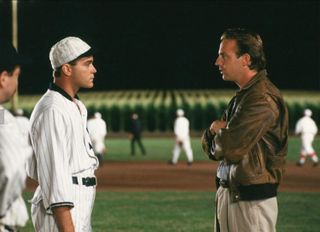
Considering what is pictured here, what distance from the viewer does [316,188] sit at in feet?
64.8

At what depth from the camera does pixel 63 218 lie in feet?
15.1

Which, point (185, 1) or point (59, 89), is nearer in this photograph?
point (59, 89)

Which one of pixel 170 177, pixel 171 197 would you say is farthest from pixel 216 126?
pixel 170 177

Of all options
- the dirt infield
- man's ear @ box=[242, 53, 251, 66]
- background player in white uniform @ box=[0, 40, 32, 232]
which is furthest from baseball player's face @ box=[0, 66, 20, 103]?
the dirt infield

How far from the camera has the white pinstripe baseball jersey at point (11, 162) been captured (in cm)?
343

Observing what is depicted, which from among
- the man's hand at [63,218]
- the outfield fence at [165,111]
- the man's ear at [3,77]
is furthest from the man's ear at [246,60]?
the outfield fence at [165,111]

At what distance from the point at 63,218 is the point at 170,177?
1908 cm

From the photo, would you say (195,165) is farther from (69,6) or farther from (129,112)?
(69,6)

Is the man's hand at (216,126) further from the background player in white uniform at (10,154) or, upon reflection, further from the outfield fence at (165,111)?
the outfield fence at (165,111)

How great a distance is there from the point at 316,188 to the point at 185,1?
2869 inches

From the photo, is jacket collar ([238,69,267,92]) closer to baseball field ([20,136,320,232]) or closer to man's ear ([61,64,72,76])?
man's ear ([61,64,72,76])

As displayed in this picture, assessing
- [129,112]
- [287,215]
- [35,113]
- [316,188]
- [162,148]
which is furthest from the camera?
[129,112]

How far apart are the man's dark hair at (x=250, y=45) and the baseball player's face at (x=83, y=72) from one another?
972mm

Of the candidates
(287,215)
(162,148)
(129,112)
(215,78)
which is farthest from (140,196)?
(215,78)
